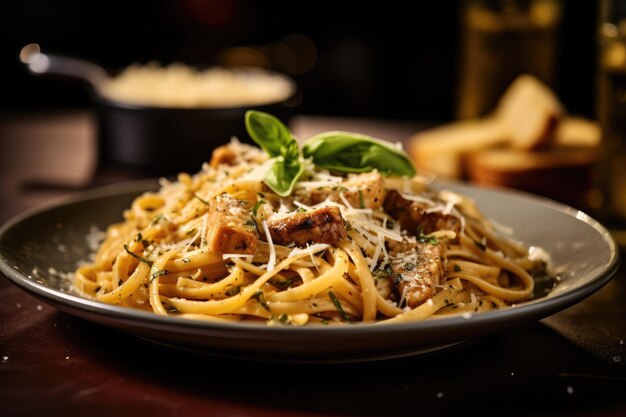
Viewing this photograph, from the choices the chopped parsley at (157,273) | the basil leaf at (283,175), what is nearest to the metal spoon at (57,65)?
the basil leaf at (283,175)

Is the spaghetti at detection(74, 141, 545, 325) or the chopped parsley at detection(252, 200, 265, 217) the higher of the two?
the chopped parsley at detection(252, 200, 265, 217)

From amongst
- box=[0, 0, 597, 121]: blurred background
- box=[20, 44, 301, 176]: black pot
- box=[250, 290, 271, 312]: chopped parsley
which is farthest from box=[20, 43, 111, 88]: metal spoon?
box=[0, 0, 597, 121]: blurred background

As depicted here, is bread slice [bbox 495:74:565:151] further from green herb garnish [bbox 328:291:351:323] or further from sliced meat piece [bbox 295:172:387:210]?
green herb garnish [bbox 328:291:351:323]

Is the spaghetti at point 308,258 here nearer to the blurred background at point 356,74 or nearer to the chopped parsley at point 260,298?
the chopped parsley at point 260,298

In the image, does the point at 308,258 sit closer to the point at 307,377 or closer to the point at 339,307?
the point at 339,307

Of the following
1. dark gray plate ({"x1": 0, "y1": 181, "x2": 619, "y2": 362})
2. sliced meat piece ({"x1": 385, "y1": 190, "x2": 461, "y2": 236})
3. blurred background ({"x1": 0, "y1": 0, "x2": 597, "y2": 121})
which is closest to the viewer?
dark gray plate ({"x1": 0, "y1": 181, "x2": 619, "y2": 362})
